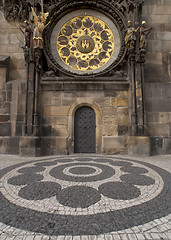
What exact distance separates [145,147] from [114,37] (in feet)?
19.8

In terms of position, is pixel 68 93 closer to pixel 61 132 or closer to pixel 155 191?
pixel 61 132

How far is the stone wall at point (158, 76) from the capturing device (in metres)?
6.84

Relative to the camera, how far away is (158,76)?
7.38 metres

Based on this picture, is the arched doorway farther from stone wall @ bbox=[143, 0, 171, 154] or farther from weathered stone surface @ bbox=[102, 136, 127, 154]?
stone wall @ bbox=[143, 0, 171, 154]

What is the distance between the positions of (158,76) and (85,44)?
4344 mm

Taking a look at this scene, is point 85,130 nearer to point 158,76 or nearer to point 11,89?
point 11,89

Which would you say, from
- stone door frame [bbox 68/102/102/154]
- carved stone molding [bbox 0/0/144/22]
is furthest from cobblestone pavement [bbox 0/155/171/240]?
carved stone molding [bbox 0/0/144/22]

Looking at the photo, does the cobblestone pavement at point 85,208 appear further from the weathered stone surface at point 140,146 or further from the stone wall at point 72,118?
the stone wall at point 72,118

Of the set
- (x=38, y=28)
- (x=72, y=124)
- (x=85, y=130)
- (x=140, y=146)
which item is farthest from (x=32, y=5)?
(x=140, y=146)

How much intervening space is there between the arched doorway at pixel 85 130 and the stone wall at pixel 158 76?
2.81 m

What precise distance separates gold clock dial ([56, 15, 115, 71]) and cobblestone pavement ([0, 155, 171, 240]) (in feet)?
20.6

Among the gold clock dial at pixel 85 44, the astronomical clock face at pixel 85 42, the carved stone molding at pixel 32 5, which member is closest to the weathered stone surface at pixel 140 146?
the astronomical clock face at pixel 85 42

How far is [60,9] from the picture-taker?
721 cm

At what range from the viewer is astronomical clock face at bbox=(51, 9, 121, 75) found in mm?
7441
